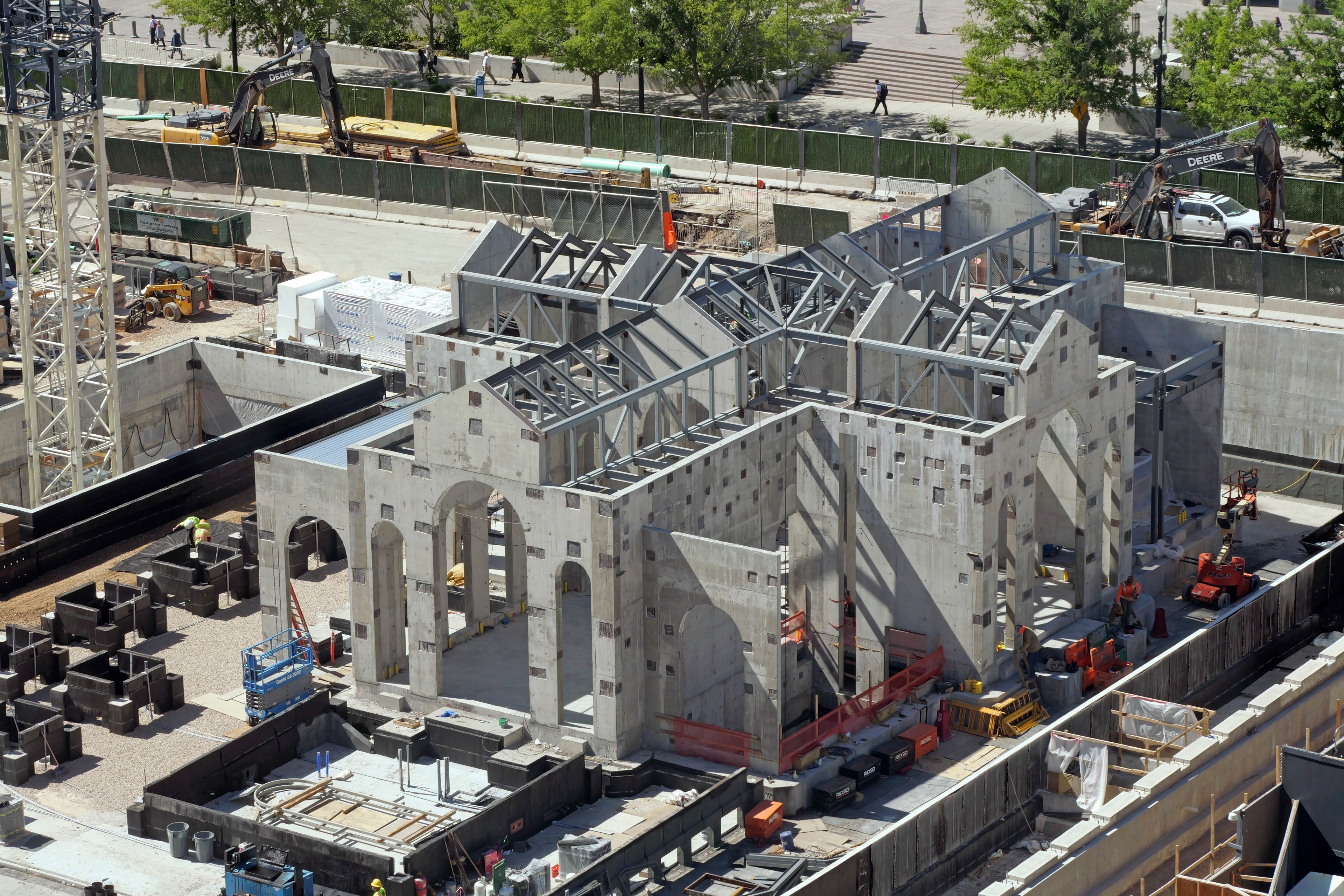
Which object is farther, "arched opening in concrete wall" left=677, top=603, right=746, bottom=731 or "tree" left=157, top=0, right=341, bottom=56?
A: "tree" left=157, top=0, right=341, bottom=56

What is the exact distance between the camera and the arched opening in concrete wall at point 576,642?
A: 2087 inches

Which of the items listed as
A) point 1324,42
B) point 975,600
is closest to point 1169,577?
point 975,600

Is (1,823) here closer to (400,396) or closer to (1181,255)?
(400,396)

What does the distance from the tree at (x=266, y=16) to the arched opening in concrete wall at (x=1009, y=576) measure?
2654 inches

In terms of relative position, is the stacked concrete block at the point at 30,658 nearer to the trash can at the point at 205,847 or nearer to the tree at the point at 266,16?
the trash can at the point at 205,847

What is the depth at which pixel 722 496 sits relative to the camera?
5391 centimetres

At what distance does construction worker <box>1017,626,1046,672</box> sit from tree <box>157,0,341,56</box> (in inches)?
2729

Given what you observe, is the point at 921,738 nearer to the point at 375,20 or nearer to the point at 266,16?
the point at 375,20

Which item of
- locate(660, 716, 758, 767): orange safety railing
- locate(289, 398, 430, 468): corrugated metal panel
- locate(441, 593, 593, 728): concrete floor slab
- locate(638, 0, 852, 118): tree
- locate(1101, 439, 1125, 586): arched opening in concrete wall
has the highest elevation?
locate(638, 0, 852, 118): tree

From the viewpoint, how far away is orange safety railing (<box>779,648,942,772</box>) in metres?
51.5

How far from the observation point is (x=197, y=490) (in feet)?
225

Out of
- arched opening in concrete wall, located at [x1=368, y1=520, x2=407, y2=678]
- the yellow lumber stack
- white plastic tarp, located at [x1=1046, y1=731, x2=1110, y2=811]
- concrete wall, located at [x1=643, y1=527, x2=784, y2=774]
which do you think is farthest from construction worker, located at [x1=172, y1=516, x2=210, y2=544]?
the yellow lumber stack

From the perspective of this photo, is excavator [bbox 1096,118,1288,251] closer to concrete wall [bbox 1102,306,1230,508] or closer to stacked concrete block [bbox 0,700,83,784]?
concrete wall [bbox 1102,306,1230,508]

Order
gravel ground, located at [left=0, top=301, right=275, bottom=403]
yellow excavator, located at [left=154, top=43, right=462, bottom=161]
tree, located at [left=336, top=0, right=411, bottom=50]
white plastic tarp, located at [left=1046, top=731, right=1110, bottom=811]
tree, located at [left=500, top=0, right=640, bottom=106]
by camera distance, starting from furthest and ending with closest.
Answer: tree, located at [left=336, top=0, right=411, bottom=50]
tree, located at [left=500, top=0, right=640, bottom=106]
yellow excavator, located at [left=154, top=43, right=462, bottom=161]
gravel ground, located at [left=0, top=301, right=275, bottom=403]
white plastic tarp, located at [left=1046, top=731, right=1110, bottom=811]
